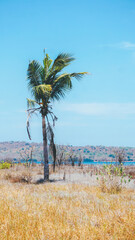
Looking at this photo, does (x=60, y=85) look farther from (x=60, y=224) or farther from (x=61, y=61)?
(x=60, y=224)

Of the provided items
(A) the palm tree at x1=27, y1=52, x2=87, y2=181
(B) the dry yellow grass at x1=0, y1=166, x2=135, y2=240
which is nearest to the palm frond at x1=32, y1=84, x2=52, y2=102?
(A) the palm tree at x1=27, y1=52, x2=87, y2=181

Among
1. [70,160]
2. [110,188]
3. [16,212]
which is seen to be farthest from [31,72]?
[70,160]

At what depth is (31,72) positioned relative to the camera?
16.1 m

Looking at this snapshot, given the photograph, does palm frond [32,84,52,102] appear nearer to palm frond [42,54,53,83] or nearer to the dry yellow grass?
palm frond [42,54,53,83]

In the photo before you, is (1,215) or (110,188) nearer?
(1,215)

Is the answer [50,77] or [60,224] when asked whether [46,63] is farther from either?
[60,224]

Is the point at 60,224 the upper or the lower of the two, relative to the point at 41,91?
lower

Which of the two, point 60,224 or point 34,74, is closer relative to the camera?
point 60,224

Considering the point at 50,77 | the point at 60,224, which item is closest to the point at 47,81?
the point at 50,77

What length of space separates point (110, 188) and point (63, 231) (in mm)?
6144

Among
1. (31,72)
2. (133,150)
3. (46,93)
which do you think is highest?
(31,72)

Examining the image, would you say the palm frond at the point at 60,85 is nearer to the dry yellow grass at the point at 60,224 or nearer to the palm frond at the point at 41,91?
the palm frond at the point at 41,91

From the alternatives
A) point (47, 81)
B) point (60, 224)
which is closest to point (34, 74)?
point (47, 81)

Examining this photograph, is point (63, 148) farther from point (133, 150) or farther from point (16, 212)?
point (133, 150)
